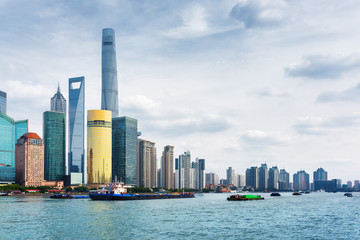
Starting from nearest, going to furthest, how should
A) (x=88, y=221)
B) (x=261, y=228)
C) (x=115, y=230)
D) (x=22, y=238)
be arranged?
1. (x=22, y=238)
2. (x=115, y=230)
3. (x=261, y=228)
4. (x=88, y=221)

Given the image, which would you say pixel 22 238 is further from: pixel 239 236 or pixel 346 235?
pixel 346 235

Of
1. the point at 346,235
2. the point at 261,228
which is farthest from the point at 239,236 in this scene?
the point at 346,235

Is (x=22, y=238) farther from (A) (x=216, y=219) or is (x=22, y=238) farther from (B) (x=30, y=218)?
(A) (x=216, y=219)

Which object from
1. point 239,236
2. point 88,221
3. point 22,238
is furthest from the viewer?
point 88,221

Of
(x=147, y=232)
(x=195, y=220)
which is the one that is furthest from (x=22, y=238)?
(x=195, y=220)

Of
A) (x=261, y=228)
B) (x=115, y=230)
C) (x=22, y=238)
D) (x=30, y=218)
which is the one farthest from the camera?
(x=30, y=218)

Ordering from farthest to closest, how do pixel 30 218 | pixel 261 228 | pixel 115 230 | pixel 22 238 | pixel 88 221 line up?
pixel 30 218 < pixel 88 221 < pixel 261 228 < pixel 115 230 < pixel 22 238

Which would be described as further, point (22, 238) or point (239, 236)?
point (239, 236)

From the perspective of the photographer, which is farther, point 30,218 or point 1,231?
point 30,218
